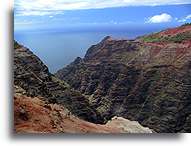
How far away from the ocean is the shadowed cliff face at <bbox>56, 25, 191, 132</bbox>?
3 centimetres

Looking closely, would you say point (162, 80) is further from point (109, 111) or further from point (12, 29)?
point (12, 29)

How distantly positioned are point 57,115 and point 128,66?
444 mm

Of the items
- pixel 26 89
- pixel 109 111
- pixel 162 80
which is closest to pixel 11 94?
pixel 26 89

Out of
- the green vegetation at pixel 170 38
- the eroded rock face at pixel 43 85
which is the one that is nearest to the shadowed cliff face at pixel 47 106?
the eroded rock face at pixel 43 85

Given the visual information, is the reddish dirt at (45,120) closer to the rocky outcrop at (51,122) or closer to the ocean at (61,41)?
the rocky outcrop at (51,122)

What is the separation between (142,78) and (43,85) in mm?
509

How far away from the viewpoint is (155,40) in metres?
3.05

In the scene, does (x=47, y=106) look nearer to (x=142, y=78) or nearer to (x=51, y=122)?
(x=51, y=122)

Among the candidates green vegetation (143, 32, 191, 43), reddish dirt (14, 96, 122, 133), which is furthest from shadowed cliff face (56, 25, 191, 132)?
reddish dirt (14, 96, 122, 133)

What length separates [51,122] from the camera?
300 cm

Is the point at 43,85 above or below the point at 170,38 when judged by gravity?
below

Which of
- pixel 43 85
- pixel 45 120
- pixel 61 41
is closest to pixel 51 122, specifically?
pixel 45 120

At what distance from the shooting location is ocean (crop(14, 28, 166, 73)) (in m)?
3.01
